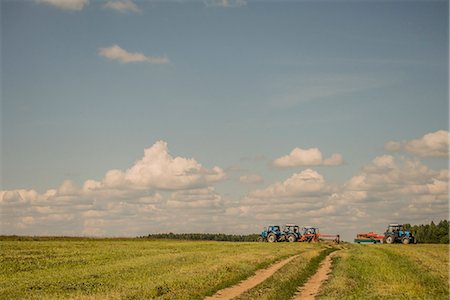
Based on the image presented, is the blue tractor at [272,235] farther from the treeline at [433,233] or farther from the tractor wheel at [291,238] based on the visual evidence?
Answer: the treeline at [433,233]

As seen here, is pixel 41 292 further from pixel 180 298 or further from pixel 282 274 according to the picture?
pixel 282 274

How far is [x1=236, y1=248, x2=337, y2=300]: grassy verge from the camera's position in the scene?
27172 millimetres

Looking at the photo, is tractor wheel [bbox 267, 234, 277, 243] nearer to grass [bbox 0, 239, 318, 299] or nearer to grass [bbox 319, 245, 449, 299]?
grass [bbox 0, 239, 318, 299]

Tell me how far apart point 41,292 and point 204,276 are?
10541 millimetres

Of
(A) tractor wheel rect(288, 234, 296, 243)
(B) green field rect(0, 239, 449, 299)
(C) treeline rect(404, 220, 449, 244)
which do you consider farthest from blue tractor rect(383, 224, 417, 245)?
(C) treeline rect(404, 220, 449, 244)

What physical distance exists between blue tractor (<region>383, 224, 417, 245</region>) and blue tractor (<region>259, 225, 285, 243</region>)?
59.1 ft

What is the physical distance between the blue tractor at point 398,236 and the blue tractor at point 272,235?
59.1 feet

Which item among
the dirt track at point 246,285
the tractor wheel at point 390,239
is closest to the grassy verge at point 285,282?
the dirt track at point 246,285

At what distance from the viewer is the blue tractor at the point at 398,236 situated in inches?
3199

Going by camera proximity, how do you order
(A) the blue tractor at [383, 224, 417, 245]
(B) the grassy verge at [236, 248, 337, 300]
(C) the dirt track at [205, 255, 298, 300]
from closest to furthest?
(B) the grassy verge at [236, 248, 337, 300]
(C) the dirt track at [205, 255, 298, 300]
(A) the blue tractor at [383, 224, 417, 245]

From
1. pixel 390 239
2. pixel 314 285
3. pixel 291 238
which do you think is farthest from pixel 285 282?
pixel 390 239

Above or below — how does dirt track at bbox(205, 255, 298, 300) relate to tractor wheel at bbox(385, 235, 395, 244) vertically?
below

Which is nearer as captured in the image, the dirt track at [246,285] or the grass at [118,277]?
the grass at [118,277]

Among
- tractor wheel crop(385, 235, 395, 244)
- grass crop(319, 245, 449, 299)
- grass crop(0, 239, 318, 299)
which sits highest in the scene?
tractor wheel crop(385, 235, 395, 244)
